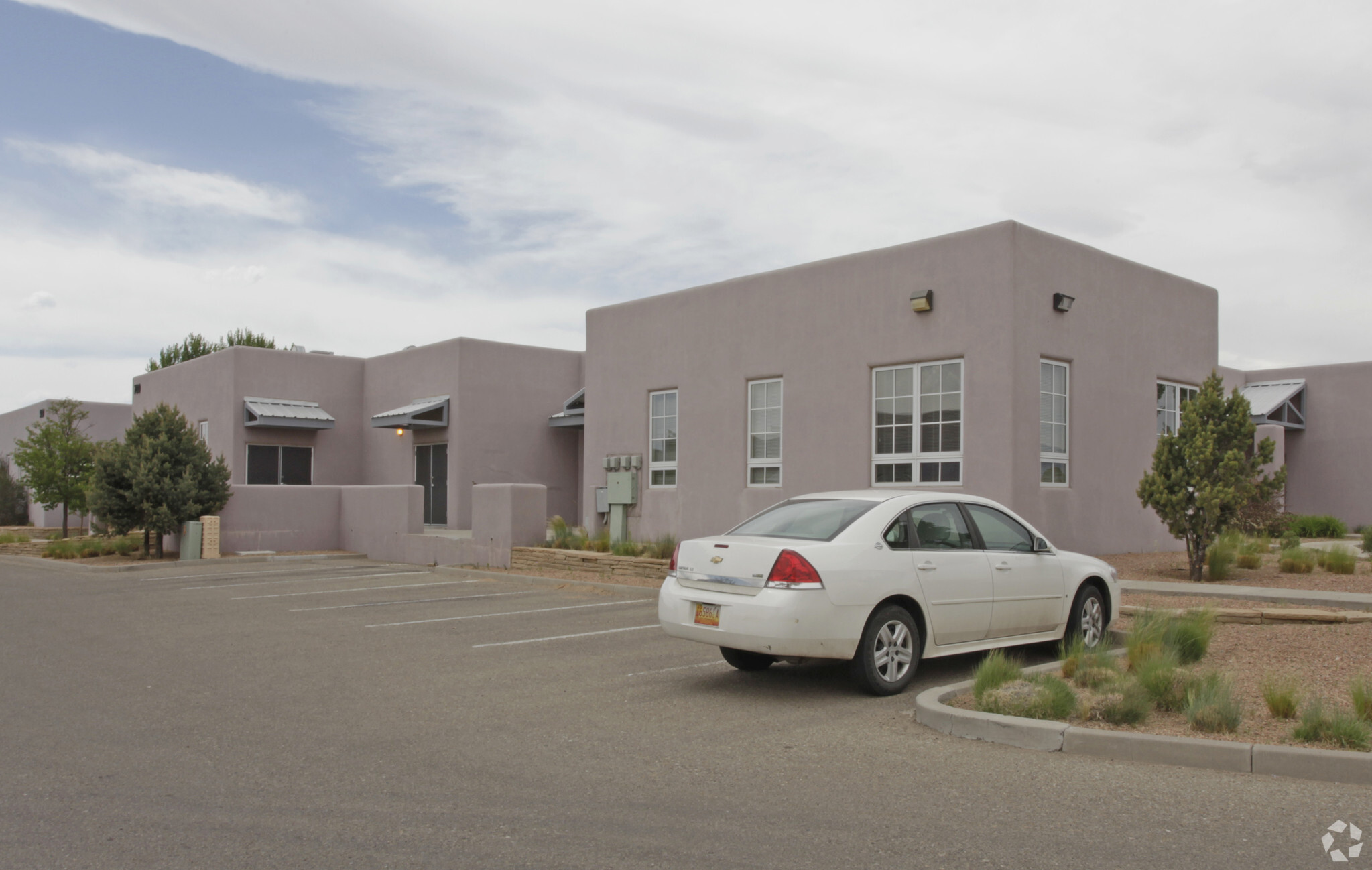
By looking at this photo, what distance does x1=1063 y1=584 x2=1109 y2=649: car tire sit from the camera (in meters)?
9.16

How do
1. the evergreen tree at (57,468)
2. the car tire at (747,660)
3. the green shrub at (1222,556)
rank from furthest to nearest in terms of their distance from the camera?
the evergreen tree at (57,468)
the green shrub at (1222,556)
the car tire at (747,660)

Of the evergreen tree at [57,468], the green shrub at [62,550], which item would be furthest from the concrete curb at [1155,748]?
the evergreen tree at [57,468]

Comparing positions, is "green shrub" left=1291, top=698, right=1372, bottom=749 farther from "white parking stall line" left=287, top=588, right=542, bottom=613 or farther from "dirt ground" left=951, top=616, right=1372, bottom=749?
"white parking stall line" left=287, top=588, right=542, bottom=613

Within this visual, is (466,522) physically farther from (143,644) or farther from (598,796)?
(598,796)

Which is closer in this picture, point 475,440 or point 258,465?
point 475,440

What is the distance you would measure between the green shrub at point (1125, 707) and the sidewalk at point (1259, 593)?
18.5ft

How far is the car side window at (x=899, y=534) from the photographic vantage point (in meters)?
7.96

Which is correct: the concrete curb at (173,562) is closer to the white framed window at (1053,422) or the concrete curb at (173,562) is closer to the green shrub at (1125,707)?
the white framed window at (1053,422)


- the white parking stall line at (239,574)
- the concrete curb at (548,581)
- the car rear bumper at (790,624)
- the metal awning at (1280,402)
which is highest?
the metal awning at (1280,402)

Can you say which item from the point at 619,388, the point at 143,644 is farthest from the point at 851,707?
the point at 619,388

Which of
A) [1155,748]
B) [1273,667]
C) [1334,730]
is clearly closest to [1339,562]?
[1273,667]

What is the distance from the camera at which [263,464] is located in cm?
2864

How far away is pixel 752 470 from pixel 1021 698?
11326mm

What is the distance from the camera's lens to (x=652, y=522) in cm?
1958
